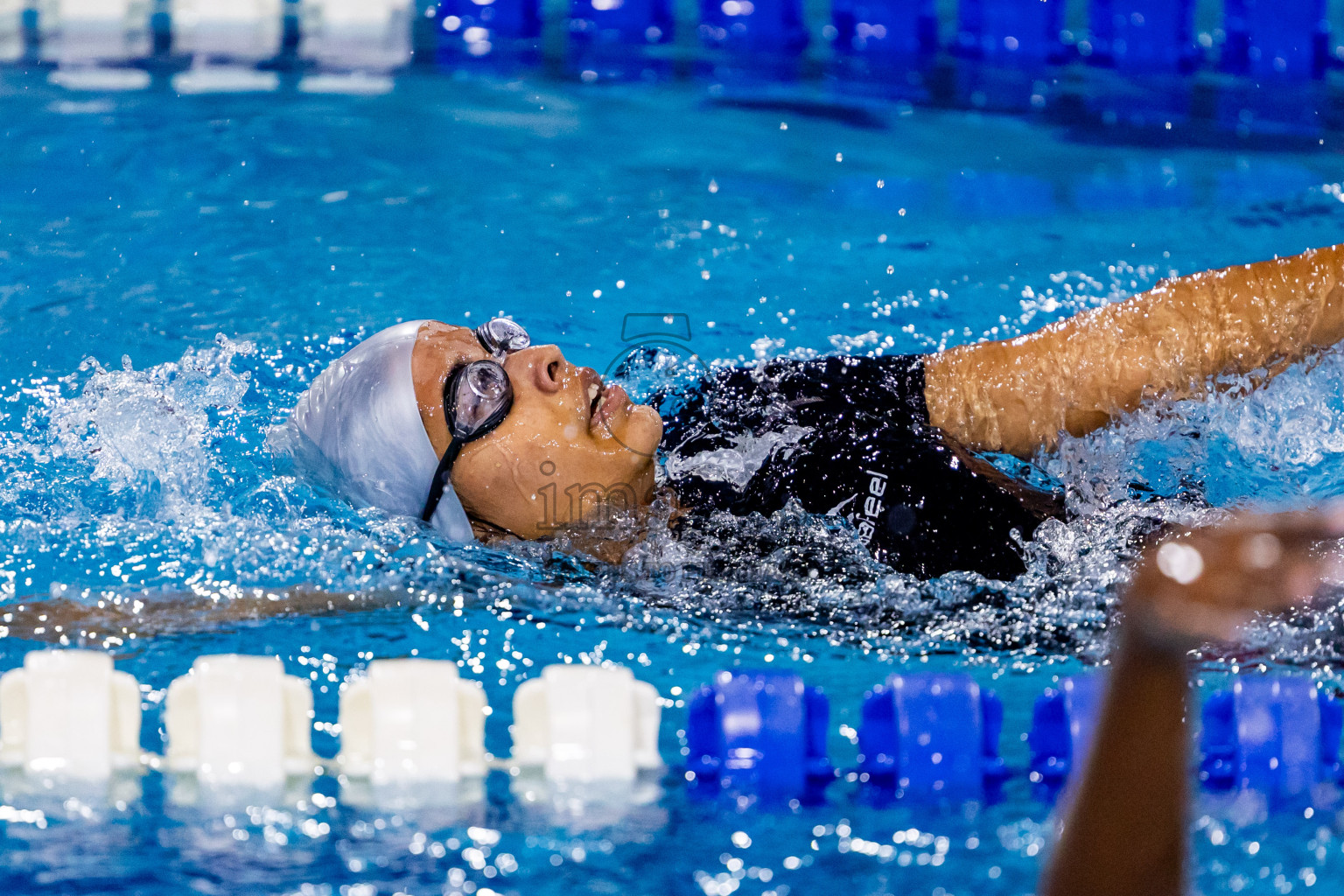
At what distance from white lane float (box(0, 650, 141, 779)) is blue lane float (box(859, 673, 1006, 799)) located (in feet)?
3.90

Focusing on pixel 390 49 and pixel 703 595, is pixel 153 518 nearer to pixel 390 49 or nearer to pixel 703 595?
pixel 703 595

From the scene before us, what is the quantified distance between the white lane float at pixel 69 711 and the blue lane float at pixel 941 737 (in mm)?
1190

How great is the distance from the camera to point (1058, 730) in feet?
6.60

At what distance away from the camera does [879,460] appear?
225cm

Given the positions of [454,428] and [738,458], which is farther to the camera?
[738,458]

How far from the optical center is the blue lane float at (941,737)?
196 centimetres

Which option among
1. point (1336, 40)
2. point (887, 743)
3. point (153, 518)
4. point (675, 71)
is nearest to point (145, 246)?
point (153, 518)

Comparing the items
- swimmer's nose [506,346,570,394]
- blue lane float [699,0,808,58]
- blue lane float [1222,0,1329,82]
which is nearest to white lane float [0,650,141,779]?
swimmer's nose [506,346,570,394]

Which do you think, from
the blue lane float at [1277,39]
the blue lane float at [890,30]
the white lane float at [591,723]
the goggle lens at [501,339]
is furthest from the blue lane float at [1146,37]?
the white lane float at [591,723]

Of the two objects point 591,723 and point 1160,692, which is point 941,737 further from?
point 1160,692

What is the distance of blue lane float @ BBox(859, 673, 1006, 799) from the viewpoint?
1.96 m

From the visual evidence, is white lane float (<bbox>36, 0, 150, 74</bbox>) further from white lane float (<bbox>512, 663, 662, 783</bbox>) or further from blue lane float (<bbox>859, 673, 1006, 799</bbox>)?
blue lane float (<bbox>859, 673, 1006, 799</bbox>)

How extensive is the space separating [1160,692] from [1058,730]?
1060 mm

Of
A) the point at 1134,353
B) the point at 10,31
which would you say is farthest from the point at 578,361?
the point at 10,31
